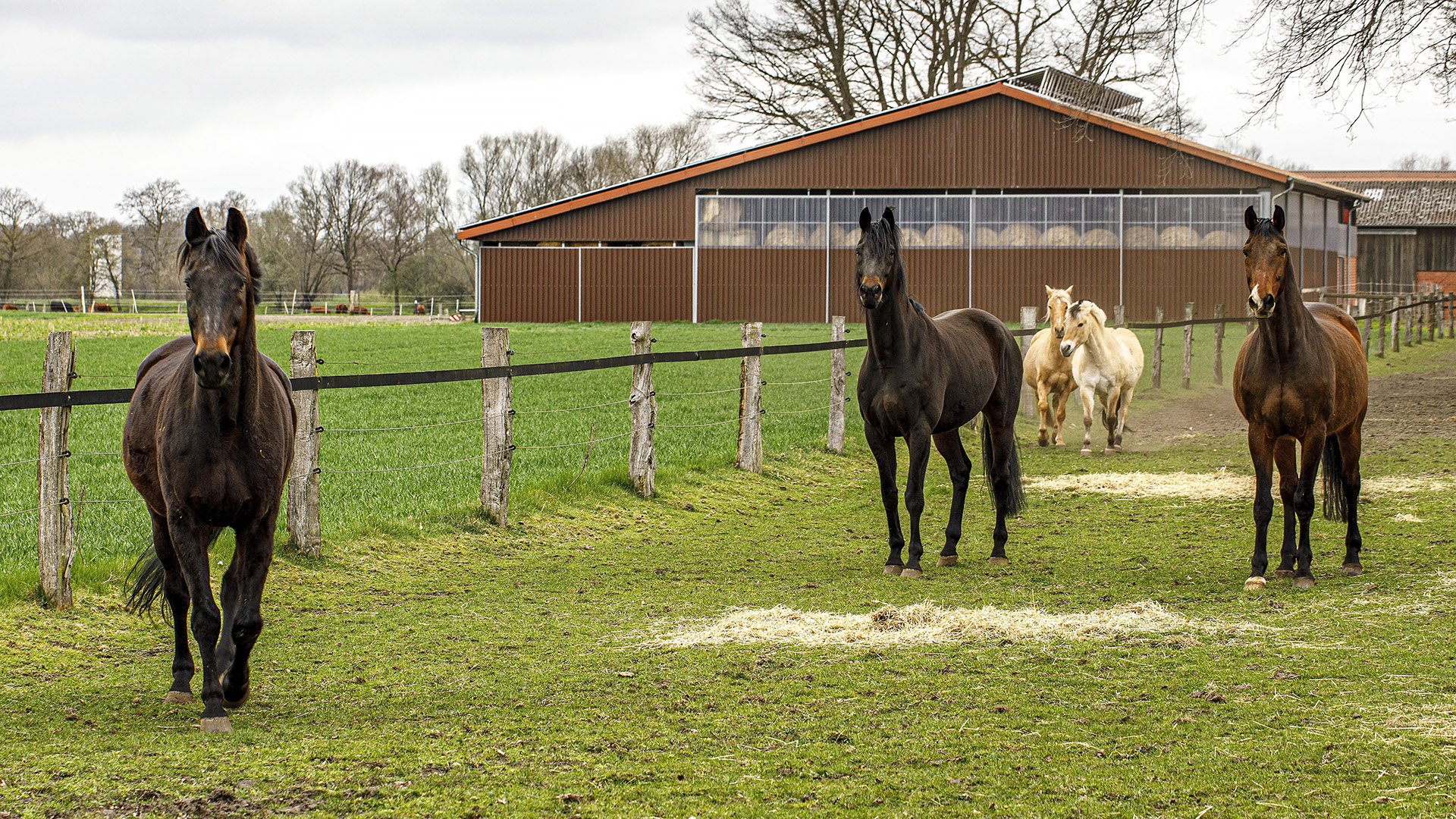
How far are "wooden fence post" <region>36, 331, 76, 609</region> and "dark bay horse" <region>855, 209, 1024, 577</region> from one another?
14.1 feet

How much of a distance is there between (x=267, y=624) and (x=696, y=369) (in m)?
15.9

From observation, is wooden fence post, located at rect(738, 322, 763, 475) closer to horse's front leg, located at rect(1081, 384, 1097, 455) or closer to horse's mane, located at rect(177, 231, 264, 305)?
horse's front leg, located at rect(1081, 384, 1097, 455)

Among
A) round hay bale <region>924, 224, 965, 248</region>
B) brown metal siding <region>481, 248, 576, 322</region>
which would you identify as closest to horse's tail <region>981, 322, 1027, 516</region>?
round hay bale <region>924, 224, 965, 248</region>

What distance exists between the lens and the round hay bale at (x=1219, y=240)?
31.1 meters

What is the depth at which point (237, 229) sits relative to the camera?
399 centimetres

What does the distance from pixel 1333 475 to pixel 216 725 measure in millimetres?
6578

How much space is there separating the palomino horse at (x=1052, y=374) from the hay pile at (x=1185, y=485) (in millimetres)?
2473

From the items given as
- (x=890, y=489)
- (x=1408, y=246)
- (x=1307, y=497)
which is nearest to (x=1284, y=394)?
(x=1307, y=497)

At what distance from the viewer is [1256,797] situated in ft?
10.6

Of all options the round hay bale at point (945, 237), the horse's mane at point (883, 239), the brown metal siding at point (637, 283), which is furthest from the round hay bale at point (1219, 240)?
the horse's mane at point (883, 239)

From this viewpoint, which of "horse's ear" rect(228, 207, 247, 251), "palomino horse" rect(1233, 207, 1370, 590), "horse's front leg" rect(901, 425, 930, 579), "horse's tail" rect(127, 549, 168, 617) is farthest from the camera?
"horse's front leg" rect(901, 425, 930, 579)

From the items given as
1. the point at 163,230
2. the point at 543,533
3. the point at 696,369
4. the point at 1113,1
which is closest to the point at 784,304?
the point at 696,369

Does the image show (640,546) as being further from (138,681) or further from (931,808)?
(931,808)

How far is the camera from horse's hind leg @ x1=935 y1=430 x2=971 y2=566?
289 inches
